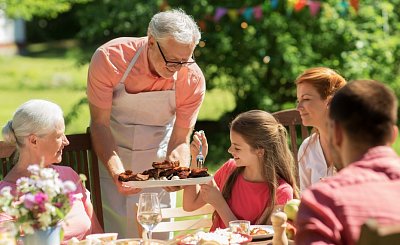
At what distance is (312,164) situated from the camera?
4.43m

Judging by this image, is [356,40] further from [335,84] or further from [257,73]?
[335,84]

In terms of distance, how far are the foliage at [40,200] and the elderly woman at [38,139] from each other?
79 cm

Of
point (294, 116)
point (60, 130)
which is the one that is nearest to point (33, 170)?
point (60, 130)

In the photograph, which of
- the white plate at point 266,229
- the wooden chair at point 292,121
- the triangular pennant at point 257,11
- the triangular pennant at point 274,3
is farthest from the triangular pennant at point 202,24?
the white plate at point 266,229

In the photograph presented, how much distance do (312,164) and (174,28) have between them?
0.97 m

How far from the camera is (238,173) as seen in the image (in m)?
4.43

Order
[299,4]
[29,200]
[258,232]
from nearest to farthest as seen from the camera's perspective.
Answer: [29,200], [258,232], [299,4]

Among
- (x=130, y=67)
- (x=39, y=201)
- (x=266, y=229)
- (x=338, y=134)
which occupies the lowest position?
(x=266, y=229)

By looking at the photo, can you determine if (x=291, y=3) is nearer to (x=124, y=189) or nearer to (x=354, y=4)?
(x=354, y=4)

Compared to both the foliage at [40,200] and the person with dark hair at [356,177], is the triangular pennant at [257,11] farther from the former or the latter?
the person with dark hair at [356,177]

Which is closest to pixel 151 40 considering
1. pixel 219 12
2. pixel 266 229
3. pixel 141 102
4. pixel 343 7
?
pixel 141 102

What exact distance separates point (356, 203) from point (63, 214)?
1176mm

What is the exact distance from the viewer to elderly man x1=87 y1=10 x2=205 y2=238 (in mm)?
4320

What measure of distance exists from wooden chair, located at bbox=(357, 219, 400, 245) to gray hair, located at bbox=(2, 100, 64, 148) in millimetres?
2051
